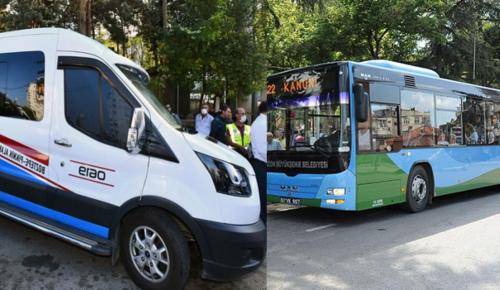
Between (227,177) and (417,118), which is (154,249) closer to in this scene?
(227,177)

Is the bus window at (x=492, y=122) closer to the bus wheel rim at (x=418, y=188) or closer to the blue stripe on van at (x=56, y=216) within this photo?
the bus wheel rim at (x=418, y=188)

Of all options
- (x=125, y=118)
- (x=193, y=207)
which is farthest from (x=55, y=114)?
(x=193, y=207)

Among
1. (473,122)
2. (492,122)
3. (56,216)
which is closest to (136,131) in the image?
(56,216)

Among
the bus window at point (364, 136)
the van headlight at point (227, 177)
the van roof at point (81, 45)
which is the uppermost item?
the van roof at point (81, 45)

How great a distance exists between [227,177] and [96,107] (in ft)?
4.92


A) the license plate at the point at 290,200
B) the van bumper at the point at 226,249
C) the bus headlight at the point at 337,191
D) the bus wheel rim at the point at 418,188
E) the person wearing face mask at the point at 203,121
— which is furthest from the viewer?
the person wearing face mask at the point at 203,121

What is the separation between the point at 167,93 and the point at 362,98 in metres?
9.62

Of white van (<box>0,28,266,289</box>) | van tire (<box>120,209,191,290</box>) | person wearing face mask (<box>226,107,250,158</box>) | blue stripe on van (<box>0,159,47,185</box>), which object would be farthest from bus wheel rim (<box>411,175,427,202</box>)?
blue stripe on van (<box>0,159,47,185</box>)

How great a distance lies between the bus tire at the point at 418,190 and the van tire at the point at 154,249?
6119 millimetres

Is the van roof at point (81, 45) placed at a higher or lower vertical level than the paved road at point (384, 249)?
higher

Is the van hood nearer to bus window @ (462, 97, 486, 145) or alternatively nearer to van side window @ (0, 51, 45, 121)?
van side window @ (0, 51, 45, 121)

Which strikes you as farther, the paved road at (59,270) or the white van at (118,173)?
the paved road at (59,270)

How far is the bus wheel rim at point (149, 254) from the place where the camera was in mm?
4281

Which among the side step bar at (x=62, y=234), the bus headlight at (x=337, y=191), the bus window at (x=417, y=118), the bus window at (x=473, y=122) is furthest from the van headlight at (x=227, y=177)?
the bus window at (x=473, y=122)
